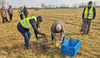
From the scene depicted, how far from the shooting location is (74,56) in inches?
134

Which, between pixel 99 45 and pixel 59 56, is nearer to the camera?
pixel 59 56

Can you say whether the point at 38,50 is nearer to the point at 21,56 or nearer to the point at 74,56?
the point at 21,56

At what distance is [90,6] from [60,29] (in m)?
3.29

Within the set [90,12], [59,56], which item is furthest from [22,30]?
[90,12]

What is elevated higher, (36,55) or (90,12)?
(90,12)

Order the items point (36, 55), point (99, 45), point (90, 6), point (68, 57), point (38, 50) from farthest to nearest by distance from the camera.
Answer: point (90, 6) < point (99, 45) < point (38, 50) < point (36, 55) < point (68, 57)

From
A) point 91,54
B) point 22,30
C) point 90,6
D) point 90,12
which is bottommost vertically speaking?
point 91,54

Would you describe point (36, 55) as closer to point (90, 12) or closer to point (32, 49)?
point (32, 49)

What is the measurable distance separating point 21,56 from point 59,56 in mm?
1594

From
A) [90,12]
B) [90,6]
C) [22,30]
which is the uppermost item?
[90,6]

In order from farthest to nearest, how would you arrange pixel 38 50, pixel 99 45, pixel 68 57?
pixel 99 45, pixel 38 50, pixel 68 57

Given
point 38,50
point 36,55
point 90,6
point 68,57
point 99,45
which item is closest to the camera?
point 68,57

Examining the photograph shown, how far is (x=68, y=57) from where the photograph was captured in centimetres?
337

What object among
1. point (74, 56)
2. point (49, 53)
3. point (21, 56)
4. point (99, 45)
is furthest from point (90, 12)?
point (21, 56)
